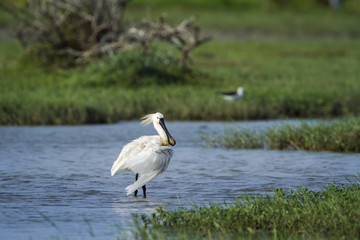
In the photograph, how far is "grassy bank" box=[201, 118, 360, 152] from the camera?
12453 millimetres

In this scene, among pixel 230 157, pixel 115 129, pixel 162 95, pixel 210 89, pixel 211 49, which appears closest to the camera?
pixel 230 157

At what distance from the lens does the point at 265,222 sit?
7.36m

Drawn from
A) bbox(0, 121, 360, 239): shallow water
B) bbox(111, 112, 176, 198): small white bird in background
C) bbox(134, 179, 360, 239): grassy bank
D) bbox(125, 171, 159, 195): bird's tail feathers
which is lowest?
bbox(0, 121, 360, 239): shallow water

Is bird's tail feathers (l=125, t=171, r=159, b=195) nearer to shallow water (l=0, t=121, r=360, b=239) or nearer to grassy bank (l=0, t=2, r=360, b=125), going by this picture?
shallow water (l=0, t=121, r=360, b=239)

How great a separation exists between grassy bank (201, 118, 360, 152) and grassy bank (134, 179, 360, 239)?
493cm

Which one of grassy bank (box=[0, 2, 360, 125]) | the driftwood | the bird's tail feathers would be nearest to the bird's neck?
the bird's tail feathers

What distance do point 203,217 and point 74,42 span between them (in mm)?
16328

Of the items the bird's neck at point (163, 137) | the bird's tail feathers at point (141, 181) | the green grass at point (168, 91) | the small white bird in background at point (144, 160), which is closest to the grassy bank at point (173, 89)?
the green grass at point (168, 91)

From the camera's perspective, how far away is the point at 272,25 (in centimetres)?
4712

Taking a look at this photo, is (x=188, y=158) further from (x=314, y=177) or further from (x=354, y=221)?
(x=354, y=221)

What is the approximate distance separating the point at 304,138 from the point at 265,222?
558 centimetres

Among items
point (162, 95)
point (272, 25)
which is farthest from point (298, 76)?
point (272, 25)

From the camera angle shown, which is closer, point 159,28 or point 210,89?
point 210,89

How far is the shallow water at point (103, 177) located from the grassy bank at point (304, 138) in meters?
0.21
